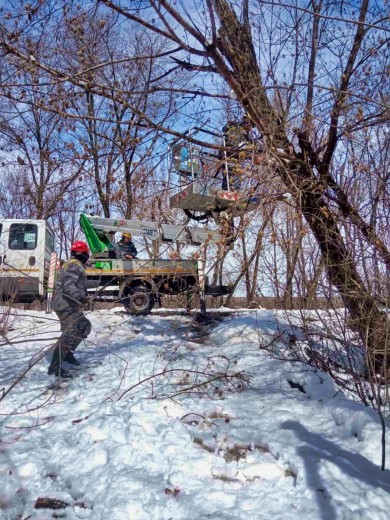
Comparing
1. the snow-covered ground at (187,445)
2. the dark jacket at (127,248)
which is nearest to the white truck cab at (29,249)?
the dark jacket at (127,248)

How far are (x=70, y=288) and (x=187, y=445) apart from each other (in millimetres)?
2826

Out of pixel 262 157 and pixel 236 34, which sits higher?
pixel 236 34

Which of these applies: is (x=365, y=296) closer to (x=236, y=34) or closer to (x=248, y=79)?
(x=248, y=79)

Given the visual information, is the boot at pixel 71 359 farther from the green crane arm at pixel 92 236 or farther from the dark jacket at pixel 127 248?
the dark jacket at pixel 127 248

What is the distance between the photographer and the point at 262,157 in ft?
16.3

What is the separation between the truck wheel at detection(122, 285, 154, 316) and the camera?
34.3 feet

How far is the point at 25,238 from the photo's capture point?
13.1 metres

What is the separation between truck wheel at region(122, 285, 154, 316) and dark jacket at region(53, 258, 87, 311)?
4000 mm

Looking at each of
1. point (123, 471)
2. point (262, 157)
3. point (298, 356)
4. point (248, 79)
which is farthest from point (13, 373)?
point (248, 79)

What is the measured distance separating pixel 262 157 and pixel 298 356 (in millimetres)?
2607

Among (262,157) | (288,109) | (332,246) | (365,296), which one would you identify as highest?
(288,109)

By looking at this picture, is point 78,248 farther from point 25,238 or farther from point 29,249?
point 25,238

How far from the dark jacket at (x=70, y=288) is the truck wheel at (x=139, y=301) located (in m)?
4.00

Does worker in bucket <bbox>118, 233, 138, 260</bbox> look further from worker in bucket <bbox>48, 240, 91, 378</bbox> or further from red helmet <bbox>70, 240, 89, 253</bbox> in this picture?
worker in bucket <bbox>48, 240, 91, 378</bbox>
